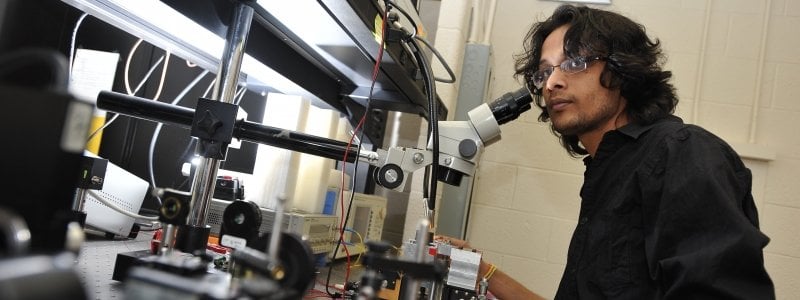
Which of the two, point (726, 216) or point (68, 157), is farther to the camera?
point (726, 216)

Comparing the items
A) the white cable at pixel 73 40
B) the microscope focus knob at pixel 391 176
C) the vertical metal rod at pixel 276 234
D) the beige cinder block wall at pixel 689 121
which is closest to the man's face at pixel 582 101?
the microscope focus knob at pixel 391 176

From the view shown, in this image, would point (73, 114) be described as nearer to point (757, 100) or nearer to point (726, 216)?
point (726, 216)

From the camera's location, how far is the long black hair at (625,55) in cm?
131

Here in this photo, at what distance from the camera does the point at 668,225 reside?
3.03 feet

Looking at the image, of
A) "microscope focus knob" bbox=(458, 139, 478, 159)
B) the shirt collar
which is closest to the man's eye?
the shirt collar

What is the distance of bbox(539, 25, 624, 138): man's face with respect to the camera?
52.1 inches

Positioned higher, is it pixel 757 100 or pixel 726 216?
pixel 757 100

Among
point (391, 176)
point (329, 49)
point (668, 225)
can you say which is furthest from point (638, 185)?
point (329, 49)

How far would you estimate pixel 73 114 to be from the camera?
1.21 ft

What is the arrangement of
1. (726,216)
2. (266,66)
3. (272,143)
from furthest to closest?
(266,66)
(272,143)
(726,216)

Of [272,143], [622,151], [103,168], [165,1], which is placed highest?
[165,1]

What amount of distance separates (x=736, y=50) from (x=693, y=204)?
5.81 ft

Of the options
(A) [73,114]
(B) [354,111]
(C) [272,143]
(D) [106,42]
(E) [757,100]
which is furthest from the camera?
(E) [757,100]

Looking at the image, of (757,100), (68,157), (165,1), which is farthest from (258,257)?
(757,100)
